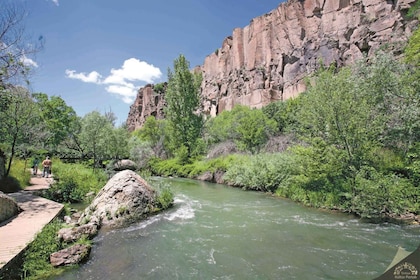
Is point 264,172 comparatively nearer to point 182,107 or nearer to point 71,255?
point 71,255

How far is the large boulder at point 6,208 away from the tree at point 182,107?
25.8 meters

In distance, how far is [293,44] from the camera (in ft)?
199

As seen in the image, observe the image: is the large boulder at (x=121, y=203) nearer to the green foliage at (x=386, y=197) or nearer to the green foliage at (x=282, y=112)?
the green foliage at (x=386, y=197)

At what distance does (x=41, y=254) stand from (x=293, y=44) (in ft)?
212

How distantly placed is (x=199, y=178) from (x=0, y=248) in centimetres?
2186

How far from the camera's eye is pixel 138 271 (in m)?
5.92

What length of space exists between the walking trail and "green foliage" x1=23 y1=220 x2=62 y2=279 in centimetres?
17

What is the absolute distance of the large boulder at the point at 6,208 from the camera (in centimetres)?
765

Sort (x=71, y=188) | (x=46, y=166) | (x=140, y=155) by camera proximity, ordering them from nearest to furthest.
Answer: (x=71, y=188), (x=46, y=166), (x=140, y=155)

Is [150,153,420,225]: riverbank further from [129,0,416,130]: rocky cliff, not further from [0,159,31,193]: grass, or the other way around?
[129,0,416,130]: rocky cliff

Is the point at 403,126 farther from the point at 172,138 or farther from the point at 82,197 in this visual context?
the point at 172,138

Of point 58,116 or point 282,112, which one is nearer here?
point 58,116

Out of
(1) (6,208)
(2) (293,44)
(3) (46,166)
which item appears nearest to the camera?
(1) (6,208)

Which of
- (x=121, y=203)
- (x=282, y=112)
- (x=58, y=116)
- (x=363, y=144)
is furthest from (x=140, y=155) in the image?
(x=363, y=144)
